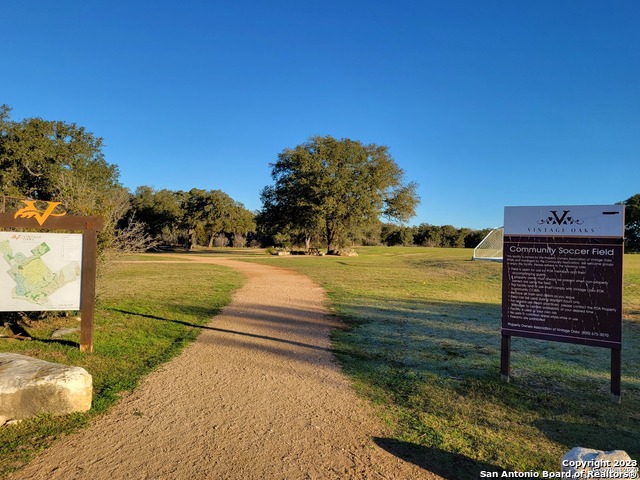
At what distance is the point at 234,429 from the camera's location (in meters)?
3.67

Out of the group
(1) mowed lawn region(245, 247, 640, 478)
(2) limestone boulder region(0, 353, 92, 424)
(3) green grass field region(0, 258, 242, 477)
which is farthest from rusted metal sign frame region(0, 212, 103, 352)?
(1) mowed lawn region(245, 247, 640, 478)

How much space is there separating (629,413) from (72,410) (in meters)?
5.45

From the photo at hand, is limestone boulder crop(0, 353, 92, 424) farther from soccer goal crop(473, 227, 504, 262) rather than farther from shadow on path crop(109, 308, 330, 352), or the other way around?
soccer goal crop(473, 227, 504, 262)

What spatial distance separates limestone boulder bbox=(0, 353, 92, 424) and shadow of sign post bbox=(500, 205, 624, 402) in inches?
186

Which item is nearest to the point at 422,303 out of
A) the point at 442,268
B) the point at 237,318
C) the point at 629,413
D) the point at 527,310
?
the point at 237,318

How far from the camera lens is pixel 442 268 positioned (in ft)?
76.1

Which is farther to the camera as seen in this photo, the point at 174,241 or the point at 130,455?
the point at 174,241

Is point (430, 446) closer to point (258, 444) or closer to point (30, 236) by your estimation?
point (258, 444)

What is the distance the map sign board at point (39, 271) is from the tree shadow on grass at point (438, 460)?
497 centimetres

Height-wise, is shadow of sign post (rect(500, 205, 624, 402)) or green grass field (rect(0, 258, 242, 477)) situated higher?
shadow of sign post (rect(500, 205, 624, 402))

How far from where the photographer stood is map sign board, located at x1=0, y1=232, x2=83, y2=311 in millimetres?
5879

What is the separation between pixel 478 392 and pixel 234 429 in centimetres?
275

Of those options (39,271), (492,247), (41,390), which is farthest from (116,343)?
(492,247)

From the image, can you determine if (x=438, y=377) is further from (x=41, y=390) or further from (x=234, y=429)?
(x=41, y=390)
